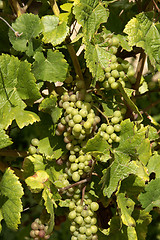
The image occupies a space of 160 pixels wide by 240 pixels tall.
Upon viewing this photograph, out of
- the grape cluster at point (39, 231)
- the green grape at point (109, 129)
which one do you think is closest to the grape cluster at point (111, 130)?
the green grape at point (109, 129)

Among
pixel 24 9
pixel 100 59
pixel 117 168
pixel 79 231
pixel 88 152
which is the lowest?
pixel 79 231

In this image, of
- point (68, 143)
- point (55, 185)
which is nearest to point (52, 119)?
point (68, 143)

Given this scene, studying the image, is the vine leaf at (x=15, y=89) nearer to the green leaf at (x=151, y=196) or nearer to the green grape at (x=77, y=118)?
the green grape at (x=77, y=118)

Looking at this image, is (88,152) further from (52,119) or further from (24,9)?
(24,9)

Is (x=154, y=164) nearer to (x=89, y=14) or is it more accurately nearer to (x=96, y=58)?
(x=96, y=58)

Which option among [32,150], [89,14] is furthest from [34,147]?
[89,14]

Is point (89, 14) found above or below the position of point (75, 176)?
above

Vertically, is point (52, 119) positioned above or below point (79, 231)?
above
